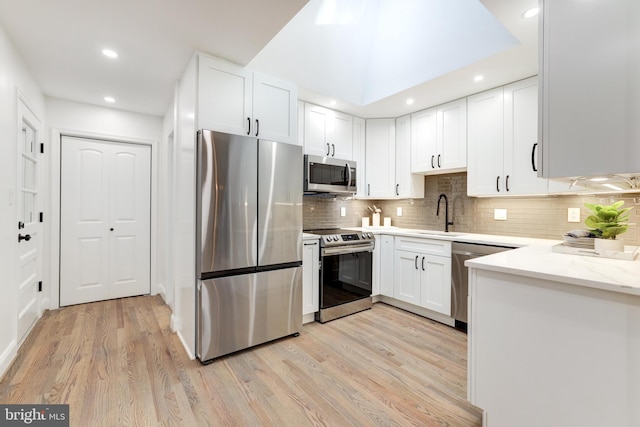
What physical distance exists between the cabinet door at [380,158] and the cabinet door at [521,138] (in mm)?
1284

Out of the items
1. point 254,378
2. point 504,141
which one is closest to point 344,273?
point 254,378

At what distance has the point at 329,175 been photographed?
318 cm

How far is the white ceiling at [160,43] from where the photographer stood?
174cm

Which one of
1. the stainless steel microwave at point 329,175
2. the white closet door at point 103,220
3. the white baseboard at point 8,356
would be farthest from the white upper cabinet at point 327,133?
the white baseboard at point 8,356

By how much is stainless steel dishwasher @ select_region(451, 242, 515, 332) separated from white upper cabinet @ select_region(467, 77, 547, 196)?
67 centimetres

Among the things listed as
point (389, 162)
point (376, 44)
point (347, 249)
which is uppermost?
point (376, 44)

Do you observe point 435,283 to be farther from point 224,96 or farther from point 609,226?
point 224,96

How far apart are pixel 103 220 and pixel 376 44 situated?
389 cm

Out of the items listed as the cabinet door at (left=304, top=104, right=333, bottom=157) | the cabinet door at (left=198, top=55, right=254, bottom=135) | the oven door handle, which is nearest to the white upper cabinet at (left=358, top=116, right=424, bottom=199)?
the cabinet door at (left=304, top=104, right=333, bottom=157)

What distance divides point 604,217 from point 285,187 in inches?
86.0

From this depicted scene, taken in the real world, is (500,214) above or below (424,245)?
above

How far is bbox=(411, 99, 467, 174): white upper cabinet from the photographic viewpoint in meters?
3.07

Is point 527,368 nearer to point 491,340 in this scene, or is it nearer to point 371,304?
point 491,340

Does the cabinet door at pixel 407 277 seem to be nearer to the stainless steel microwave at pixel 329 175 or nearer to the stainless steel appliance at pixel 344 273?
the stainless steel appliance at pixel 344 273
